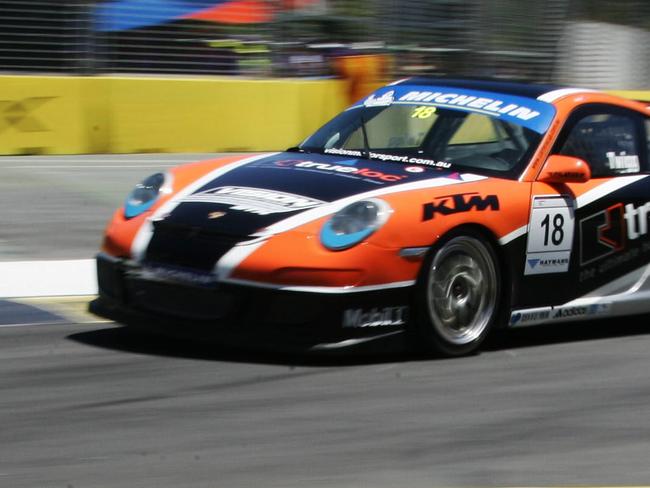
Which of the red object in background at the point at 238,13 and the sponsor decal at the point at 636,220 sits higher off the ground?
the red object in background at the point at 238,13

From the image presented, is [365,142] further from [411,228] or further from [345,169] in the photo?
[411,228]

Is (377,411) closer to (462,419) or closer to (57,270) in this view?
(462,419)

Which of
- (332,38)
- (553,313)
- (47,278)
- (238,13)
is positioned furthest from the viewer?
(332,38)

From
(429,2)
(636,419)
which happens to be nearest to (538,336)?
(636,419)

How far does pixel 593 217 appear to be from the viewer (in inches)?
257

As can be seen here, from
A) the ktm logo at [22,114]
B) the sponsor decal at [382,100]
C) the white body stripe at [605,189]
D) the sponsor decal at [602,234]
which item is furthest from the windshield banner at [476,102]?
the ktm logo at [22,114]

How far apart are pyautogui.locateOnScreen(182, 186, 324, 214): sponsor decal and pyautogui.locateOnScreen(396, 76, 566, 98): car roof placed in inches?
63.4

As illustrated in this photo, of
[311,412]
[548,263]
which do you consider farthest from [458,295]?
[311,412]

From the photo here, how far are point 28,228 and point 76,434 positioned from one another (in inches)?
214

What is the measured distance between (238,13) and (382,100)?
7.37 meters

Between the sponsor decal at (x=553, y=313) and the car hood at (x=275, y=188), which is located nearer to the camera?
the car hood at (x=275, y=188)

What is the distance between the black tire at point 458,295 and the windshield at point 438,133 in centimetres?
56

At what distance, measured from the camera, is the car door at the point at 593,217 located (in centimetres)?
631

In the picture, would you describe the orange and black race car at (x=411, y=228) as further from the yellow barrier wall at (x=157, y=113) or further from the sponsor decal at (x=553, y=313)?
the yellow barrier wall at (x=157, y=113)
